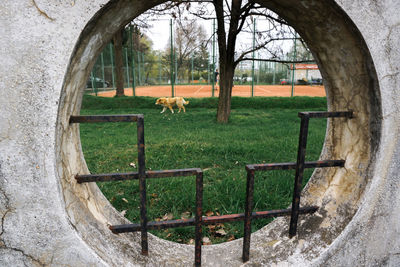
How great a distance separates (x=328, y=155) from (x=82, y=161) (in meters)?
1.67

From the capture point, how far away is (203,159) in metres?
4.24

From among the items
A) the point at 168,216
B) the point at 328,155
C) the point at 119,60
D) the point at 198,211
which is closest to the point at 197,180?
the point at 198,211

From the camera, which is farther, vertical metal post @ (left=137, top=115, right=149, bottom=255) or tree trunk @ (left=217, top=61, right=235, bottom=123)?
tree trunk @ (left=217, top=61, right=235, bottom=123)

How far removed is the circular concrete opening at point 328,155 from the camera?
129cm

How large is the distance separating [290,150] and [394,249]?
324 centimetres

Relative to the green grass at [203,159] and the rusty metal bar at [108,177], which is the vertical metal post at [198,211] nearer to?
the rusty metal bar at [108,177]

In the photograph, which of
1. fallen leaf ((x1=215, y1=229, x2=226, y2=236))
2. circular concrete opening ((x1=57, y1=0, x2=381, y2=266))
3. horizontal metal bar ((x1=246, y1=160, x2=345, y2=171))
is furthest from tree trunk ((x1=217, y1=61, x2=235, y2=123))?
horizontal metal bar ((x1=246, y1=160, x2=345, y2=171))

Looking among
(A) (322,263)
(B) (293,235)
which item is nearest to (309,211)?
(B) (293,235)

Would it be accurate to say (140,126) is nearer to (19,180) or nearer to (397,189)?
(19,180)

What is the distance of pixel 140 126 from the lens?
53.0 inches

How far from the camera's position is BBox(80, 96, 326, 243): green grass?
2750mm

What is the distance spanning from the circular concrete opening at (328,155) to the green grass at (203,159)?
0.75 metres

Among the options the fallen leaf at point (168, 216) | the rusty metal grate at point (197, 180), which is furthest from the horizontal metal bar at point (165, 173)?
the fallen leaf at point (168, 216)

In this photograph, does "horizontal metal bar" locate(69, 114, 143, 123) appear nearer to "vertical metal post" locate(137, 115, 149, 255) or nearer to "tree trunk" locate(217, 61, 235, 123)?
"vertical metal post" locate(137, 115, 149, 255)
